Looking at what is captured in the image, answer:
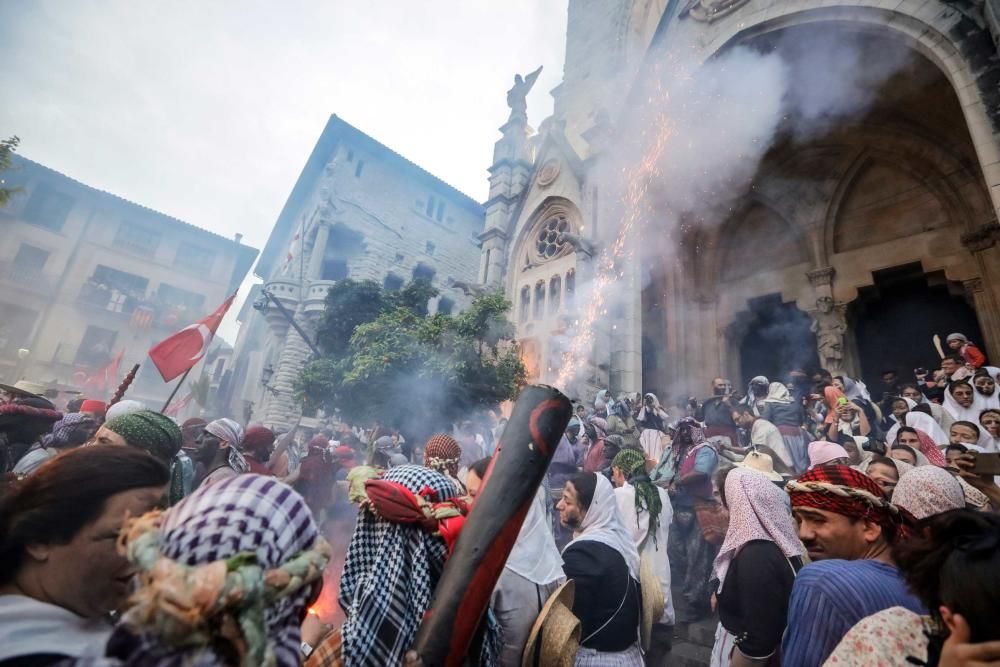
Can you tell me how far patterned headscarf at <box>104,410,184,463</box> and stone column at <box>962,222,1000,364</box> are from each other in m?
12.9

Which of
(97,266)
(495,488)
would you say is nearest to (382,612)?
(495,488)

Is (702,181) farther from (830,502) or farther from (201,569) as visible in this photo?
(201,569)

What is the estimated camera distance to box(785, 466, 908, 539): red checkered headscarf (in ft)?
6.26

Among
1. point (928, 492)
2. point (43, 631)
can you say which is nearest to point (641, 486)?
point (928, 492)

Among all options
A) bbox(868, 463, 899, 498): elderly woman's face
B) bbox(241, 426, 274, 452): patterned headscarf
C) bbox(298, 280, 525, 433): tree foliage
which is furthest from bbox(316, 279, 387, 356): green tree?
bbox(868, 463, 899, 498): elderly woman's face

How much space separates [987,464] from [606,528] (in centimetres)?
365

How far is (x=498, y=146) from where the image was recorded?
56.7 feet

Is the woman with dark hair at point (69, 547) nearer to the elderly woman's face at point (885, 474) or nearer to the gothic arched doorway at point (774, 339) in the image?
the elderly woman's face at point (885, 474)

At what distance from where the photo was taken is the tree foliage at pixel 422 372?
10234mm

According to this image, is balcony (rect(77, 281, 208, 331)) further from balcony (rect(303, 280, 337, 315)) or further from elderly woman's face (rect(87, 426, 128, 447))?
elderly woman's face (rect(87, 426, 128, 447))

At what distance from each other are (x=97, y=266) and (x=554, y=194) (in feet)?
93.2

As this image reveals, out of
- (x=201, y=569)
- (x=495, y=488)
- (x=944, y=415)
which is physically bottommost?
(x=201, y=569)

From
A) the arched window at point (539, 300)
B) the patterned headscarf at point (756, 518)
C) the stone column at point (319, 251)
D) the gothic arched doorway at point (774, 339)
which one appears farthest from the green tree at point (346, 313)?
the patterned headscarf at point (756, 518)

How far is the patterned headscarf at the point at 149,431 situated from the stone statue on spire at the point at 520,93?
17.4m
